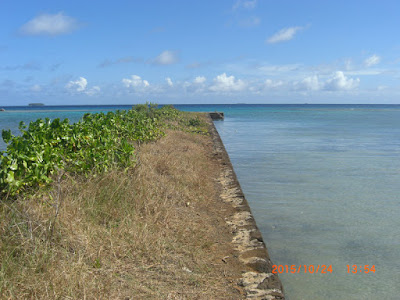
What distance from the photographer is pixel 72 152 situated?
5.77 meters

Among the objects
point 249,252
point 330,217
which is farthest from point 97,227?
point 330,217

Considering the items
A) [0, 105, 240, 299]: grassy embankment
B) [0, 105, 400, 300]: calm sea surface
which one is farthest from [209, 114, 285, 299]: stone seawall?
[0, 105, 400, 300]: calm sea surface

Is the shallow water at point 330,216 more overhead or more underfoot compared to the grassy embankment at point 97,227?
more underfoot

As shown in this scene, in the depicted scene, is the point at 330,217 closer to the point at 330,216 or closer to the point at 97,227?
the point at 330,216

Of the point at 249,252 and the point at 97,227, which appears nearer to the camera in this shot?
the point at 97,227

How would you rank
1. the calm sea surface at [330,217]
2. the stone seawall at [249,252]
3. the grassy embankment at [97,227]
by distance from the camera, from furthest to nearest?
the calm sea surface at [330,217] < the stone seawall at [249,252] < the grassy embankment at [97,227]

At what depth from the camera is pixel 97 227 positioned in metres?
4.10

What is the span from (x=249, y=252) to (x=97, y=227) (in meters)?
1.80

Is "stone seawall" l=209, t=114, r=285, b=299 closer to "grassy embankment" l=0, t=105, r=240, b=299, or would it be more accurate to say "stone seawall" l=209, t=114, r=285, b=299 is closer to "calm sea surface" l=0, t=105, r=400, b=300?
"grassy embankment" l=0, t=105, r=240, b=299

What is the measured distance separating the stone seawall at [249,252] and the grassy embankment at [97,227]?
0.21 metres

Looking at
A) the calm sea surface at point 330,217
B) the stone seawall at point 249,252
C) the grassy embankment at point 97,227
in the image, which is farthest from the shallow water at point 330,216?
the grassy embankment at point 97,227

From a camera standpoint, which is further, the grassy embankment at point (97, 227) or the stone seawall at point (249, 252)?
the stone seawall at point (249, 252)

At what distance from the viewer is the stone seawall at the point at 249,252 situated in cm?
362

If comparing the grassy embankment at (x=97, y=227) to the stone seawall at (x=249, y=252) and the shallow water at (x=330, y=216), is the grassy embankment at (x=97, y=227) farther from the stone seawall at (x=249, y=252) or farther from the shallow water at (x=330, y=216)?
the shallow water at (x=330, y=216)
